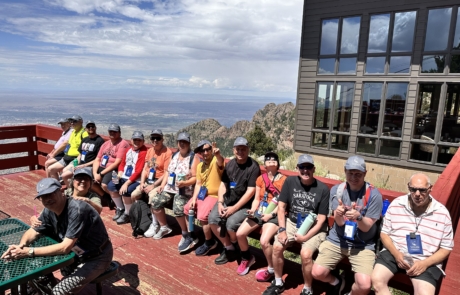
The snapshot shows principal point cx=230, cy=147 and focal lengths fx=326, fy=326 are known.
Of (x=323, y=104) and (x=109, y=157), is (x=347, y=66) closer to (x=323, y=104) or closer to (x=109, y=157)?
(x=323, y=104)

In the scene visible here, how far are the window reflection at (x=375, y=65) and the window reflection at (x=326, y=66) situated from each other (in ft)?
3.54

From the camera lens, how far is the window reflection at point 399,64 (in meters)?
9.51

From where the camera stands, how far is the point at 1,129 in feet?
22.9

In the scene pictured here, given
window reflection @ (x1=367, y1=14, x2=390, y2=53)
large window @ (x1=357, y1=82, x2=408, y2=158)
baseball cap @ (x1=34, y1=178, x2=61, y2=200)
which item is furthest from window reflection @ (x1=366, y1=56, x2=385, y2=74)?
baseball cap @ (x1=34, y1=178, x2=61, y2=200)

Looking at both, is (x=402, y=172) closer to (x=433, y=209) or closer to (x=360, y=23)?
(x=360, y=23)

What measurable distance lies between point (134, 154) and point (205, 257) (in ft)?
6.35

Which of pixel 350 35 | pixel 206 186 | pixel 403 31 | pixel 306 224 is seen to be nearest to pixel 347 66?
pixel 350 35

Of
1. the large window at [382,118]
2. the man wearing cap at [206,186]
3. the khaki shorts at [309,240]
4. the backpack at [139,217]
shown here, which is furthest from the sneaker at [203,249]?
the large window at [382,118]

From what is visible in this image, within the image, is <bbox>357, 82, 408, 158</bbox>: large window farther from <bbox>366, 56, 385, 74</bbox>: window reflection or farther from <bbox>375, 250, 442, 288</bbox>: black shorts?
<bbox>375, 250, 442, 288</bbox>: black shorts

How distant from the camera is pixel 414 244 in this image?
8.25 ft

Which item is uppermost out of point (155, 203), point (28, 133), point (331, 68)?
point (331, 68)

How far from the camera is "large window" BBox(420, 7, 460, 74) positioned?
872cm

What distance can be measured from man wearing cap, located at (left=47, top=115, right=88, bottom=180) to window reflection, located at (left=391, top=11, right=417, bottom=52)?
8.79 m

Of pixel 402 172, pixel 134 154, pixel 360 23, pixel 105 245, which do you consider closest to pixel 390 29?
pixel 360 23
